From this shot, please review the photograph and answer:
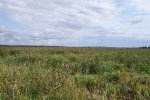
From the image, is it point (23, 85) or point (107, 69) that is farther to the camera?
point (107, 69)

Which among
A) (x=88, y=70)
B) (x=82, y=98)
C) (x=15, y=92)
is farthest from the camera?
(x=88, y=70)

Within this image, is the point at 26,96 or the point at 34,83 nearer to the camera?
the point at 26,96

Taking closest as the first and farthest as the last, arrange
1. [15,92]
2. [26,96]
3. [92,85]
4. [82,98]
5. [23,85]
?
[82,98]
[15,92]
[26,96]
[23,85]
[92,85]

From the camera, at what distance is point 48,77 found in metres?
9.16

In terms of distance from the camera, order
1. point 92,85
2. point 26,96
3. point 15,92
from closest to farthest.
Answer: point 15,92 < point 26,96 < point 92,85

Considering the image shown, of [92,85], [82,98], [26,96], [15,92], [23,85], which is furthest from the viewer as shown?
[92,85]

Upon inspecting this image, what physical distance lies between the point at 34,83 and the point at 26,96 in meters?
0.89

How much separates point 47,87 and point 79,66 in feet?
31.2

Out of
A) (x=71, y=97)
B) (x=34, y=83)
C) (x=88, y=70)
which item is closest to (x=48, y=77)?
(x=34, y=83)

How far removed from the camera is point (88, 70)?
56.3ft

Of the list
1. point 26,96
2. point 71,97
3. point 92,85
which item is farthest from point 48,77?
point 92,85

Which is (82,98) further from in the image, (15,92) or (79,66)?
(79,66)

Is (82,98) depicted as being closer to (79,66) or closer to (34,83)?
(34,83)

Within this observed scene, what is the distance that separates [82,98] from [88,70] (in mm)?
10003
